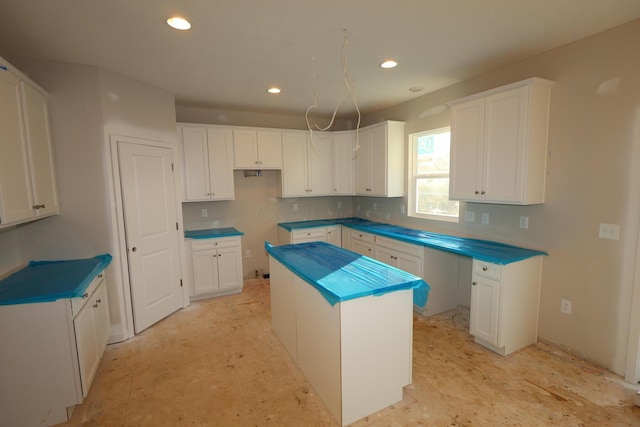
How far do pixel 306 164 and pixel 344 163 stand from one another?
2.16ft

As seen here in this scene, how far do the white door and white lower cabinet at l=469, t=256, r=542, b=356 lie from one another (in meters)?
3.33

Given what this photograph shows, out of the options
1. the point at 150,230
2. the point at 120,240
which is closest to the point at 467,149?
the point at 150,230

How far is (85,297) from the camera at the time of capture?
89.0 inches

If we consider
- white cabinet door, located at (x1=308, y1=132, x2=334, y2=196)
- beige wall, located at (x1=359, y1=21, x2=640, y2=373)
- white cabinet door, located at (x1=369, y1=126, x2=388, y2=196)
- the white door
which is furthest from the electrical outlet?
the white door

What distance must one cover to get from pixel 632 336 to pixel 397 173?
2.83 m

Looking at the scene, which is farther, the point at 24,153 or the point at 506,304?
the point at 506,304

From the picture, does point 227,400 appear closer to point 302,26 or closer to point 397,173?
point 302,26

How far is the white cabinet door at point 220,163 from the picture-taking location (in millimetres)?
4145

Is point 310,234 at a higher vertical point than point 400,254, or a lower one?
higher

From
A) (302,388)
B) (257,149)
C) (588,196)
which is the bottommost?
(302,388)

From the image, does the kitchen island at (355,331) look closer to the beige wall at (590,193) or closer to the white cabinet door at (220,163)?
the beige wall at (590,193)

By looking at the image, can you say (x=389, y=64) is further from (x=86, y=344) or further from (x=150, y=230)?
(x=86, y=344)

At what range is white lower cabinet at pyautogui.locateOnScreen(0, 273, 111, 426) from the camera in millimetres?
1897

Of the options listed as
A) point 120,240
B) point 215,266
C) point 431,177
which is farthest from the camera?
point 215,266
